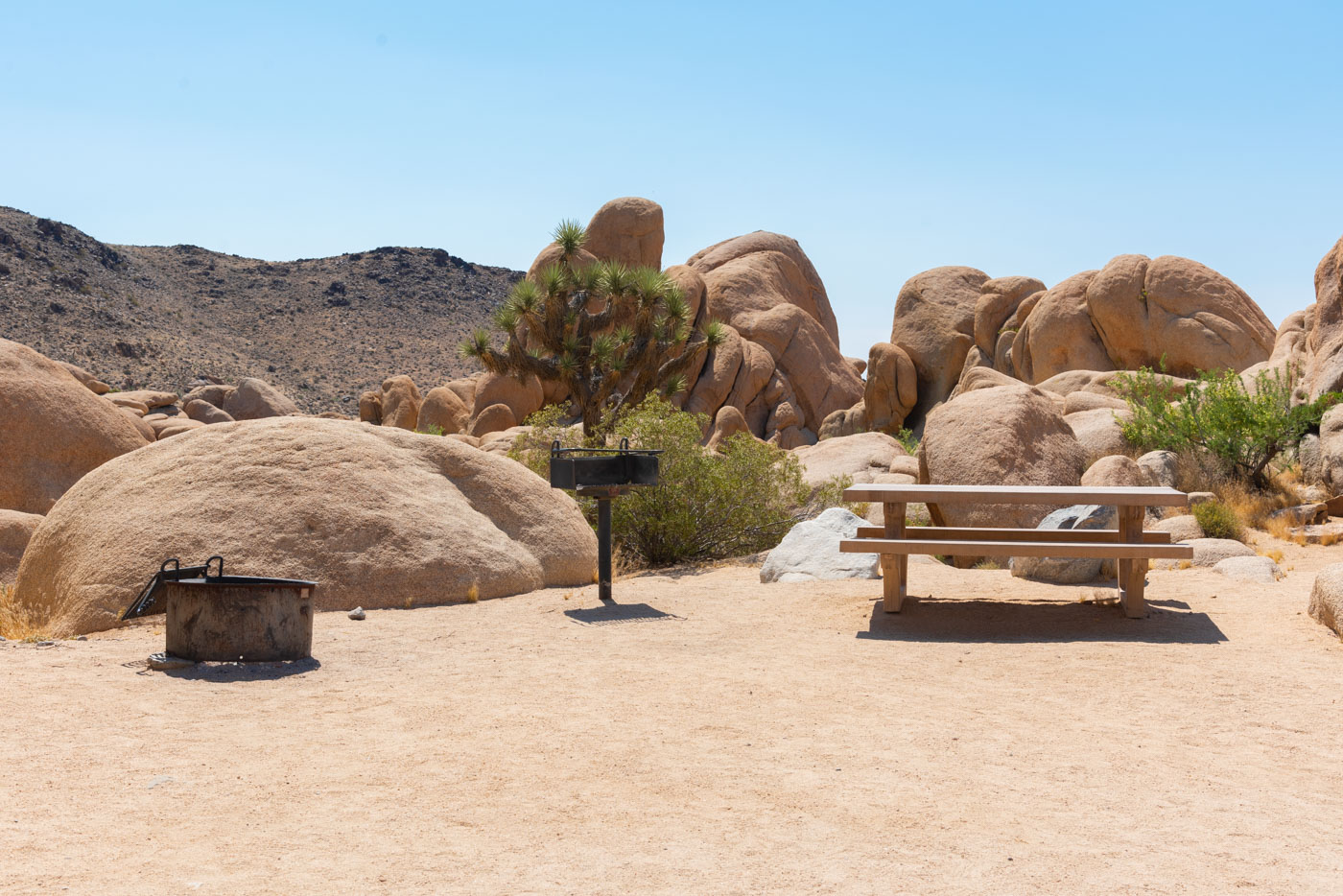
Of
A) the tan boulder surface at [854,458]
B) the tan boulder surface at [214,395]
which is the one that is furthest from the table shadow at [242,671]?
the tan boulder surface at [214,395]

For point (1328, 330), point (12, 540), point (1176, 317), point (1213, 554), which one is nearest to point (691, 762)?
point (1213, 554)

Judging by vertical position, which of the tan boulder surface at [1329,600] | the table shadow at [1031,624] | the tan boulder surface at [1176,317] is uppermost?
the tan boulder surface at [1176,317]

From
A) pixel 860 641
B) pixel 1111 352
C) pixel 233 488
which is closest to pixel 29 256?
pixel 1111 352

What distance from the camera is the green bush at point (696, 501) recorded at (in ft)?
42.2

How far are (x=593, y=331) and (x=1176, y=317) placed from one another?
1556cm

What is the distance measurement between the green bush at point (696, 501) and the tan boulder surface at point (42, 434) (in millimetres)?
5848

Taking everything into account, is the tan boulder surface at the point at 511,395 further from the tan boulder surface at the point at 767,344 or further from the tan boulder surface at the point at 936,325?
the tan boulder surface at the point at 936,325

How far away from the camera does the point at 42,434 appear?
12.5m

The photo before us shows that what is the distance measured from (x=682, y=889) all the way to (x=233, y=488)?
6.73 metres

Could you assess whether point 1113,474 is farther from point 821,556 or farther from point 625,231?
point 625,231

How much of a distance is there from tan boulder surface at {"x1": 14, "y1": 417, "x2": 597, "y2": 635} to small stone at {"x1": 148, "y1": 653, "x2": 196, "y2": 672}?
71.2 inches

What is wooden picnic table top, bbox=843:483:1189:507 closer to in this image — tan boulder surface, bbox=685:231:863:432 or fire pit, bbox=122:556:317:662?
fire pit, bbox=122:556:317:662

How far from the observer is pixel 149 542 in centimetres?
838

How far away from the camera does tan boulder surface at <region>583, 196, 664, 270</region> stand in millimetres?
36438
